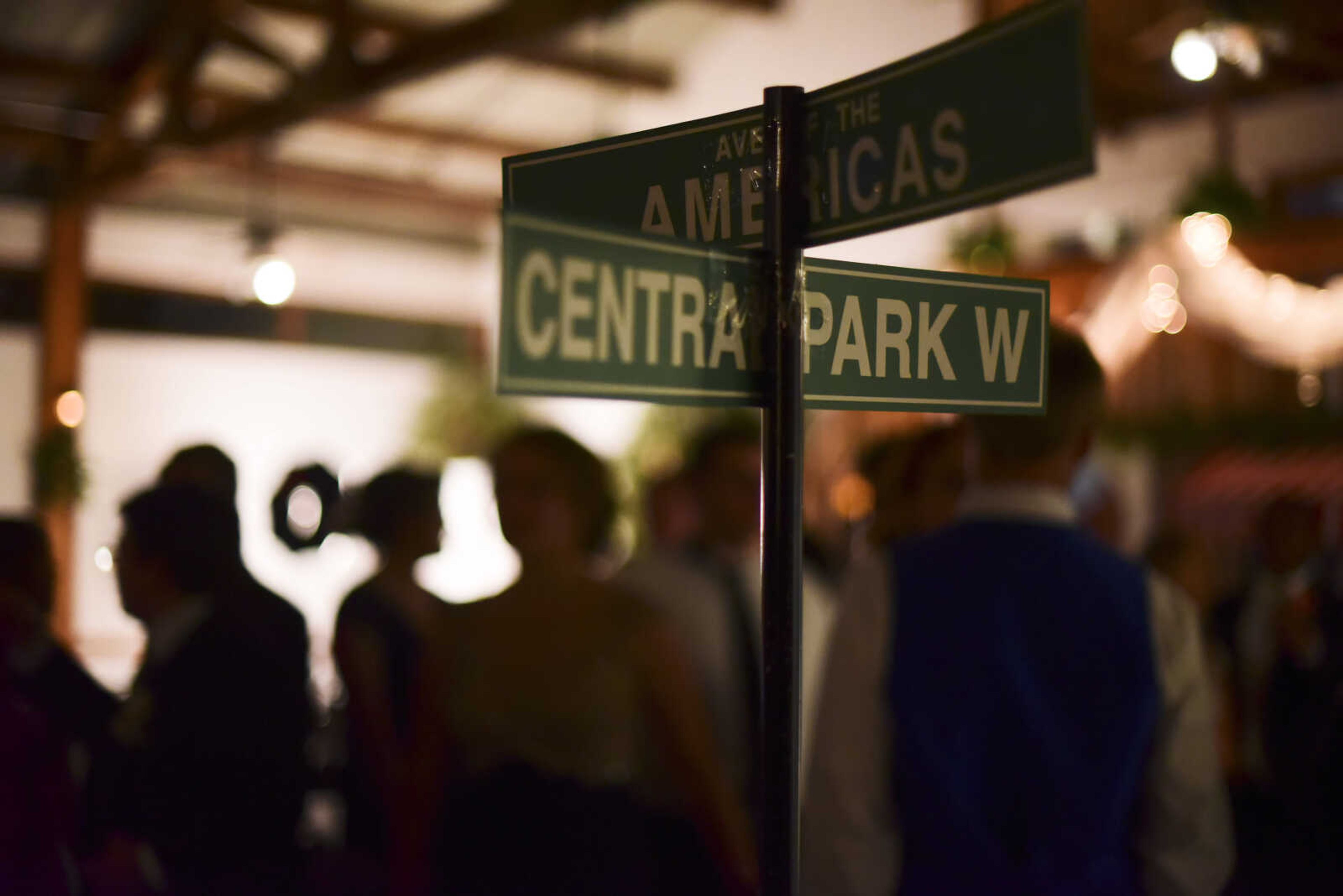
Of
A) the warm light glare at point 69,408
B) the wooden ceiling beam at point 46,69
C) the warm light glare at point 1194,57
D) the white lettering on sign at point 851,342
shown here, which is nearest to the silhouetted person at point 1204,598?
the warm light glare at point 1194,57

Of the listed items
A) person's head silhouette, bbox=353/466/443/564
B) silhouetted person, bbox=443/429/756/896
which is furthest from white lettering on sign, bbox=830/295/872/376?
person's head silhouette, bbox=353/466/443/564

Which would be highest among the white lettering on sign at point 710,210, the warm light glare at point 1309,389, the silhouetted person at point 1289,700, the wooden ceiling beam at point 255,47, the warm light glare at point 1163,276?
the wooden ceiling beam at point 255,47

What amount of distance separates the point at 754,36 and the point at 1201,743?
8503mm

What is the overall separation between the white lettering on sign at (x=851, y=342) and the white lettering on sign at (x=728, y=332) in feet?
0.22

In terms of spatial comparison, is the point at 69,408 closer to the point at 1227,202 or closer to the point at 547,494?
the point at 1227,202

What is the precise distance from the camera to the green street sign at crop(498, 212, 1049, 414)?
0.64m

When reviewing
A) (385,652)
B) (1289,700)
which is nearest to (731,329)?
(385,652)

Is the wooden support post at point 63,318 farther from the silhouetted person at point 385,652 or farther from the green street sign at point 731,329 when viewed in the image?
the green street sign at point 731,329

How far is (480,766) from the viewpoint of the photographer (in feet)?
5.77

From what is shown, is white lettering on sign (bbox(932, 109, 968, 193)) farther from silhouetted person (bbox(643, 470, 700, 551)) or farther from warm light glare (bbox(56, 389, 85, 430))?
warm light glare (bbox(56, 389, 85, 430))

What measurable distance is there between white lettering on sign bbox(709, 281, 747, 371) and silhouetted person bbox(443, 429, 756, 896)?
1146 millimetres

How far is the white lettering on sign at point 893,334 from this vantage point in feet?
2.61

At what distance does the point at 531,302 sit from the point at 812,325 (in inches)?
7.9

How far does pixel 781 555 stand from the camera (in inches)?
29.1
